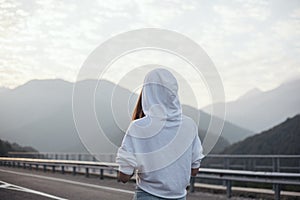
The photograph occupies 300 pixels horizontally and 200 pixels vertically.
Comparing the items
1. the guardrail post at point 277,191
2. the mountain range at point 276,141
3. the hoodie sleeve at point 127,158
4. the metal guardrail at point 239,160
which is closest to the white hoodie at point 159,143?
the hoodie sleeve at point 127,158

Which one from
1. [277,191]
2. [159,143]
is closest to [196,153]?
[159,143]

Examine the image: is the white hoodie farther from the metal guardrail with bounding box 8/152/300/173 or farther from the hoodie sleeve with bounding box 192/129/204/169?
the metal guardrail with bounding box 8/152/300/173

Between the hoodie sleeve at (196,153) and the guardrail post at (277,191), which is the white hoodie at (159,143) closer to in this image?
the hoodie sleeve at (196,153)

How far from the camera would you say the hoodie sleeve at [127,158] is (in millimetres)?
3486

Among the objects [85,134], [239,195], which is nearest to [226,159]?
[239,195]

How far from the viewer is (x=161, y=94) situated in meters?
3.64

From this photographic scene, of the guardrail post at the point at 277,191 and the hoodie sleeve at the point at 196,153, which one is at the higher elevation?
the hoodie sleeve at the point at 196,153

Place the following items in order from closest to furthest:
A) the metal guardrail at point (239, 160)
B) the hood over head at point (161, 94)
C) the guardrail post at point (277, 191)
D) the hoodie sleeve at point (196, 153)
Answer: the hood over head at point (161, 94), the hoodie sleeve at point (196, 153), the guardrail post at point (277, 191), the metal guardrail at point (239, 160)

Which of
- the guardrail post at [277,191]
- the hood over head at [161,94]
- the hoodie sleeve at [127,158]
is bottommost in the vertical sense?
the guardrail post at [277,191]

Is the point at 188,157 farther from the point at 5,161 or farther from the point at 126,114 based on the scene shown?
the point at 5,161

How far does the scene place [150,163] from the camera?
355cm

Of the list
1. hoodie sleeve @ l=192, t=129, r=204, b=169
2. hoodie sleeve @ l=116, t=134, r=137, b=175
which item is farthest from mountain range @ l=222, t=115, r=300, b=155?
hoodie sleeve @ l=116, t=134, r=137, b=175

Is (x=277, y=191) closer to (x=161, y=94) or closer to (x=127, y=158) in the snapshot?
(x=161, y=94)

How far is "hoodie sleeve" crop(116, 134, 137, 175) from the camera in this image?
3.49m
